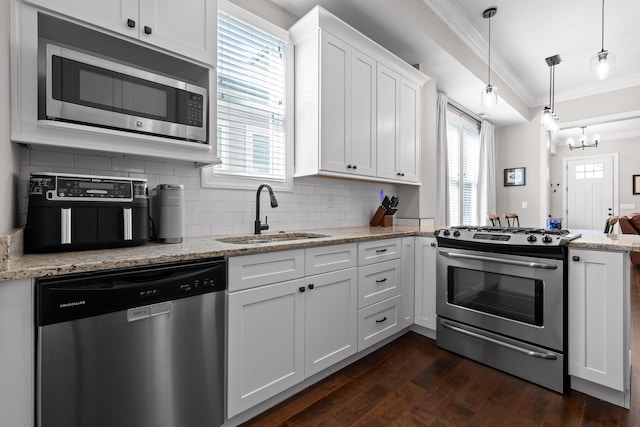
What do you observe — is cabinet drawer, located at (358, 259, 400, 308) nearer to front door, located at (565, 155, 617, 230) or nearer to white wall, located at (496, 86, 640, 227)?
white wall, located at (496, 86, 640, 227)

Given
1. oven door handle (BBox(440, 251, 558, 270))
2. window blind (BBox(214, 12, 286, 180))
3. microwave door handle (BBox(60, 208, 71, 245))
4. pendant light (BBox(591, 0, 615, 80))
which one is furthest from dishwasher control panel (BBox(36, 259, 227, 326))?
pendant light (BBox(591, 0, 615, 80))

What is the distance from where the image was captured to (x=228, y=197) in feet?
7.28

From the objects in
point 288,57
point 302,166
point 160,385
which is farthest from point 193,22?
point 160,385

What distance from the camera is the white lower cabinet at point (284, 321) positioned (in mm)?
1531

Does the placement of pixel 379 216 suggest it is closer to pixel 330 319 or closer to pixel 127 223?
pixel 330 319

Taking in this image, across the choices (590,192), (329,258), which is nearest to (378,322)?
→ (329,258)

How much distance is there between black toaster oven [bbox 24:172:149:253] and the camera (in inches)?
48.6

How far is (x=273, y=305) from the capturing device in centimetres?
166

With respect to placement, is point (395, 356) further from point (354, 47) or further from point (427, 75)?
point (427, 75)

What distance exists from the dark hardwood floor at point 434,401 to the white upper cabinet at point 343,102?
1497mm

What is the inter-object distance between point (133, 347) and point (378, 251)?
5.41ft

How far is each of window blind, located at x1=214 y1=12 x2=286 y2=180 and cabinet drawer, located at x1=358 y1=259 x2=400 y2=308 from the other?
3.37 ft

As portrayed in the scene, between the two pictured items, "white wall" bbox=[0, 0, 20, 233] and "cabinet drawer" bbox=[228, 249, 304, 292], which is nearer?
"white wall" bbox=[0, 0, 20, 233]

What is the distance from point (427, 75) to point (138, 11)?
117 inches
